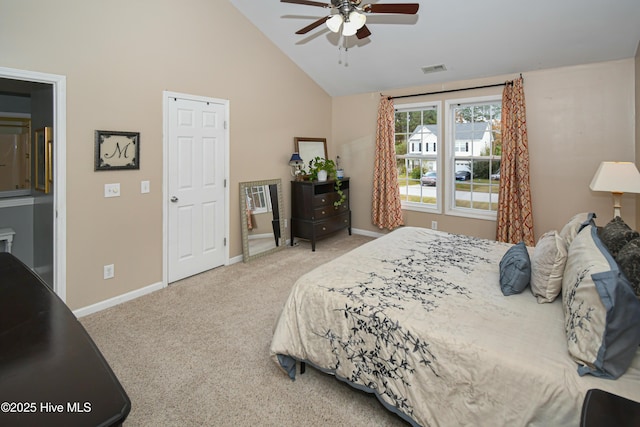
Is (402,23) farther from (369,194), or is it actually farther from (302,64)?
(369,194)

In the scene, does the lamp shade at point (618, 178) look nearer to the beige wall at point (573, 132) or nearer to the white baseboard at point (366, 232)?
the beige wall at point (573, 132)

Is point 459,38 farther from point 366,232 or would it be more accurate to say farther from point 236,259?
point 236,259

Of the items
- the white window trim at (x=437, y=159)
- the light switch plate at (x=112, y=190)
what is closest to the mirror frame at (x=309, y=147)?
the white window trim at (x=437, y=159)

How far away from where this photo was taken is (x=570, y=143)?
4070mm

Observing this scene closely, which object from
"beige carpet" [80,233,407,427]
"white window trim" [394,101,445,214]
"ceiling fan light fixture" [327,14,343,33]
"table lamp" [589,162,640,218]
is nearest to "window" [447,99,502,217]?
"white window trim" [394,101,445,214]

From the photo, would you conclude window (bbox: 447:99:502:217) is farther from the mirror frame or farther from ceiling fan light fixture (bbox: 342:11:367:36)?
ceiling fan light fixture (bbox: 342:11:367:36)

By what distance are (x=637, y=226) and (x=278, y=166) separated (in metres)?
4.27

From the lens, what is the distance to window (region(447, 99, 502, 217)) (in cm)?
470

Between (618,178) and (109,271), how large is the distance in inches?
187

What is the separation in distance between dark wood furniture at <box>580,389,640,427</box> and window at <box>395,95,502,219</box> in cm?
400

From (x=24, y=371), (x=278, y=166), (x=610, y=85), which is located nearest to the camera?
(x=24, y=371)

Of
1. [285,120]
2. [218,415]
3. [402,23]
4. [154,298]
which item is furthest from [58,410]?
[285,120]

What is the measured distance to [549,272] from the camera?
6.06 ft

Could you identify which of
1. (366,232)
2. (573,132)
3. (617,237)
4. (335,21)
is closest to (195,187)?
(335,21)
